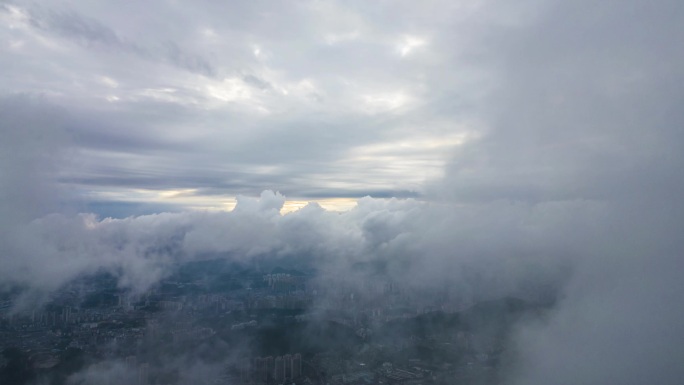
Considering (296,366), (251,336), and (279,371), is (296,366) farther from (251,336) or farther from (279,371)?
(251,336)

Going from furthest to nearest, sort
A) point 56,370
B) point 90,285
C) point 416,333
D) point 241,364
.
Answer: point 90,285, point 416,333, point 241,364, point 56,370

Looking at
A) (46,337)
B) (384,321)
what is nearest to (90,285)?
(46,337)

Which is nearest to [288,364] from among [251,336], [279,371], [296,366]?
[296,366]

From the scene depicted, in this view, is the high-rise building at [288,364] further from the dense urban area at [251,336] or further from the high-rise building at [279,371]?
the high-rise building at [279,371]

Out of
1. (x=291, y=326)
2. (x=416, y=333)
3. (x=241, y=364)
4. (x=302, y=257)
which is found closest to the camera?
(x=241, y=364)

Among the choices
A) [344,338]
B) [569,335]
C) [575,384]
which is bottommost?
[344,338]

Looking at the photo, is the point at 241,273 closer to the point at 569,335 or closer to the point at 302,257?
the point at 302,257

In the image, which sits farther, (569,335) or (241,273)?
(241,273)

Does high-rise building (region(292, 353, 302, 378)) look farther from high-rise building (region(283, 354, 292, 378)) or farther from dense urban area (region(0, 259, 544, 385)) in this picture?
high-rise building (region(283, 354, 292, 378))

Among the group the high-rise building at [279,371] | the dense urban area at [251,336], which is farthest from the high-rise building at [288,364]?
the high-rise building at [279,371]
